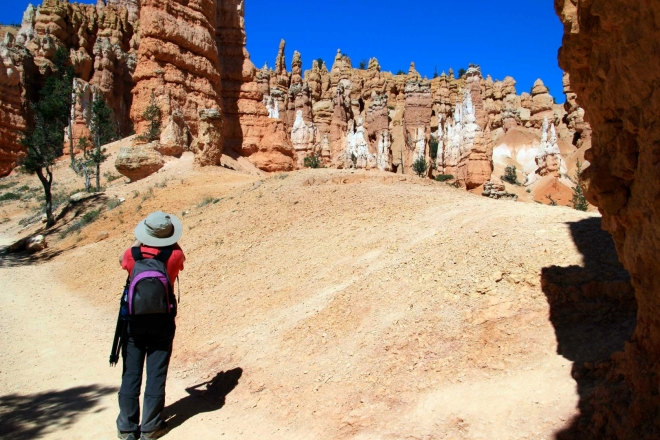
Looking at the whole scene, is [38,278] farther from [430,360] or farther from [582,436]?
[582,436]

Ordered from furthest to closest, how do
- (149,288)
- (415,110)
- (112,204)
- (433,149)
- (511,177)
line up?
(415,110) < (433,149) < (511,177) < (112,204) < (149,288)

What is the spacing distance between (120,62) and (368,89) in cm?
4128

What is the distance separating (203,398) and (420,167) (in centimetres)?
4086

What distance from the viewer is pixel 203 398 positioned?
4863 millimetres

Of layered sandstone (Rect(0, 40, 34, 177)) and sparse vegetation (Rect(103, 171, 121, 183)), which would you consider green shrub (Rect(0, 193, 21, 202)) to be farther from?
layered sandstone (Rect(0, 40, 34, 177))

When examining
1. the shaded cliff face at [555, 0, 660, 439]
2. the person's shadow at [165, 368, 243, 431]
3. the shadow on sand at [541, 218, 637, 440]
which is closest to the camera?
the shaded cliff face at [555, 0, 660, 439]

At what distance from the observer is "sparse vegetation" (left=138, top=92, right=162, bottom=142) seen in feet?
78.3

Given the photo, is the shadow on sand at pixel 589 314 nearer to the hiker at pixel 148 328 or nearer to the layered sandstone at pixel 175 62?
the hiker at pixel 148 328

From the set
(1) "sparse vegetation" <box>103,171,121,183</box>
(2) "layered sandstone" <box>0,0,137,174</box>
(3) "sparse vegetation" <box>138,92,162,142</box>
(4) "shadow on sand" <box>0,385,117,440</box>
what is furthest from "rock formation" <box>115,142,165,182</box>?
(4) "shadow on sand" <box>0,385,117,440</box>

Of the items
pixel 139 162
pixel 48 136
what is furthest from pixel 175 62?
pixel 48 136

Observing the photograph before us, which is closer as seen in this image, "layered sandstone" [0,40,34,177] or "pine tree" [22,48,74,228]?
"pine tree" [22,48,74,228]

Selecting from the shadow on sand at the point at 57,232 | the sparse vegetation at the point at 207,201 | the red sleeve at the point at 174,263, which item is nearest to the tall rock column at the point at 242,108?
the shadow on sand at the point at 57,232

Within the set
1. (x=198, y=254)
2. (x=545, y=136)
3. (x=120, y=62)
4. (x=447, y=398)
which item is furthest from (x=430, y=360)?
(x=120, y=62)

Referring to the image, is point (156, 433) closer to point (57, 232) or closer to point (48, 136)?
point (57, 232)
